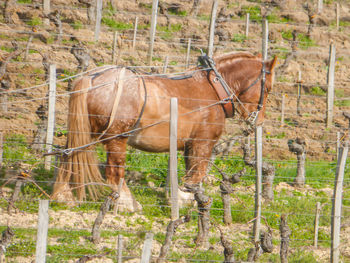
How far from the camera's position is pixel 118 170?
6.74 metres

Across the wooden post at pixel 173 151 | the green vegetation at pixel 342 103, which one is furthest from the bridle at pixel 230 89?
the green vegetation at pixel 342 103

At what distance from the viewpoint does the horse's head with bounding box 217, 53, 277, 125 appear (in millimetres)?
7445

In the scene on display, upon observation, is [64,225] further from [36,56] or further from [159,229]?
[36,56]

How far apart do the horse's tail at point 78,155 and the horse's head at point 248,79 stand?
83.3 inches

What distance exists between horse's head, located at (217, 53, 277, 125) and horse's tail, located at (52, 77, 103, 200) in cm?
212

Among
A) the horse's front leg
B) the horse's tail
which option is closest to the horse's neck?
the horse's front leg

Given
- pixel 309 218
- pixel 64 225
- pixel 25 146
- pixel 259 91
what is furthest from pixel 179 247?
pixel 25 146

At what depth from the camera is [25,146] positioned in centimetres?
866

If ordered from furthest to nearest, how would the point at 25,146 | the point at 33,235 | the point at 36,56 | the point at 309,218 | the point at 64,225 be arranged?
the point at 36,56 → the point at 25,146 → the point at 309,218 → the point at 64,225 → the point at 33,235

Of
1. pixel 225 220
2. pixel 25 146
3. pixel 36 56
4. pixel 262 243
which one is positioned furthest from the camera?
pixel 36 56

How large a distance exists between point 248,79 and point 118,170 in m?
2.31

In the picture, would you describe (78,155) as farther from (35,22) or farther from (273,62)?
(35,22)

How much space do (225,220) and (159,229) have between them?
881mm

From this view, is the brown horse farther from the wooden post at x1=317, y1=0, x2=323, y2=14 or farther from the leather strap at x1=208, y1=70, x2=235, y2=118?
the wooden post at x1=317, y1=0, x2=323, y2=14
